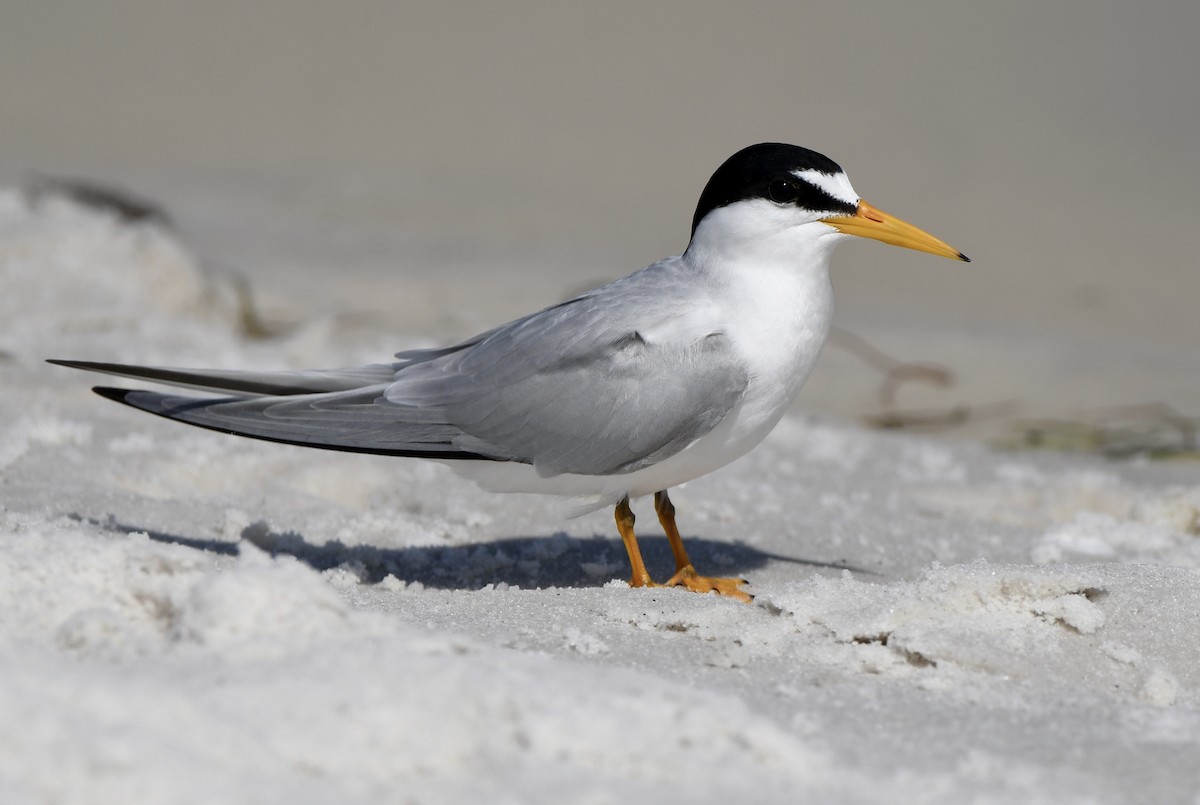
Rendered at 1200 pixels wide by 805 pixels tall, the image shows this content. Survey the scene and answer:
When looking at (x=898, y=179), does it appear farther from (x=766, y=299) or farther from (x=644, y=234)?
(x=766, y=299)

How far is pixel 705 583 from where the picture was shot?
3330mm

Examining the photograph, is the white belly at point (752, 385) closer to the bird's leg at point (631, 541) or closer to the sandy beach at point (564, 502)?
the bird's leg at point (631, 541)

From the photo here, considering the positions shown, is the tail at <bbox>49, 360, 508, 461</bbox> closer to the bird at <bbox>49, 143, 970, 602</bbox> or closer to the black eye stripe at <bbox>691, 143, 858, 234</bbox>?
the bird at <bbox>49, 143, 970, 602</bbox>

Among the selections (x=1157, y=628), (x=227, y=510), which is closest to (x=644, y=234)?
(x=227, y=510)

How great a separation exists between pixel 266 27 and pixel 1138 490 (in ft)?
40.8

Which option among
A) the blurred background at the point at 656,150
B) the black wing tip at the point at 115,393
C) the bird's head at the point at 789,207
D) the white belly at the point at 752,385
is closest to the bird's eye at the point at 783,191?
the bird's head at the point at 789,207

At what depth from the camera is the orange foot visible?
3262 millimetres

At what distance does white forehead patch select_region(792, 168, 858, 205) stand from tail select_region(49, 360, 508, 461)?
101 centimetres

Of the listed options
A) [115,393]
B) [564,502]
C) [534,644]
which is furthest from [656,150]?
[534,644]

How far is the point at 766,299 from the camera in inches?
130

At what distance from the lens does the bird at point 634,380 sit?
323cm

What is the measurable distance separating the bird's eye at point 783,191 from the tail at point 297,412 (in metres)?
0.92

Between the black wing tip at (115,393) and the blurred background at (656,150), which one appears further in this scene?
the blurred background at (656,150)

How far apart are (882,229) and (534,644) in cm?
151
